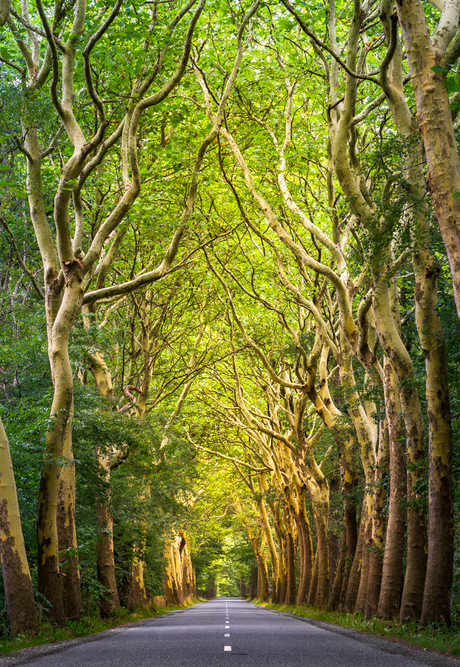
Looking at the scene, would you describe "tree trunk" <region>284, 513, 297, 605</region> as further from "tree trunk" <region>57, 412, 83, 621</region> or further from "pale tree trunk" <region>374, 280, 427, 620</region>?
"pale tree trunk" <region>374, 280, 427, 620</region>

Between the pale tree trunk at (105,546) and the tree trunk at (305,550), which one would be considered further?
the tree trunk at (305,550)

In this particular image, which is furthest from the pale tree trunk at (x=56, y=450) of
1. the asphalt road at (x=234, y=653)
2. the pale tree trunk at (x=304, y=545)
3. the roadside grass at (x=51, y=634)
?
the pale tree trunk at (x=304, y=545)

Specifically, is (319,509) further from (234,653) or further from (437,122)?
(437,122)

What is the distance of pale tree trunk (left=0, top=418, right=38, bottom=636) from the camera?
937 centimetres

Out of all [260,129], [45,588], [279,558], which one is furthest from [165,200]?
[279,558]

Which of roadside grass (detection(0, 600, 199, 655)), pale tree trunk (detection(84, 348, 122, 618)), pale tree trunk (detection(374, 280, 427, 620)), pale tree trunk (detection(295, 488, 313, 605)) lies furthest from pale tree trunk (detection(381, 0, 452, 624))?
pale tree trunk (detection(295, 488, 313, 605))

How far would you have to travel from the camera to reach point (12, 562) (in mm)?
9422

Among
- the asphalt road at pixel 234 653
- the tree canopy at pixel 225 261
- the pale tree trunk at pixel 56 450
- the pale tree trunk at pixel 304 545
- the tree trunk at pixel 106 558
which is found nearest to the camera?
the asphalt road at pixel 234 653

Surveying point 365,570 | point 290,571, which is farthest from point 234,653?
point 290,571

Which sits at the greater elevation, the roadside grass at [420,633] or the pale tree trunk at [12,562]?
the pale tree trunk at [12,562]

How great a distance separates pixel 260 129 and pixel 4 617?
1310cm

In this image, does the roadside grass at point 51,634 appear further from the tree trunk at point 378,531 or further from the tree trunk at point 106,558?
the tree trunk at point 378,531

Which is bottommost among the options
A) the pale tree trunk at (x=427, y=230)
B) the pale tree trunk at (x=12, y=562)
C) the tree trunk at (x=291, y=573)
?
the tree trunk at (x=291, y=573)

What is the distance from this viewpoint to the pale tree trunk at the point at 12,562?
9367 mm
